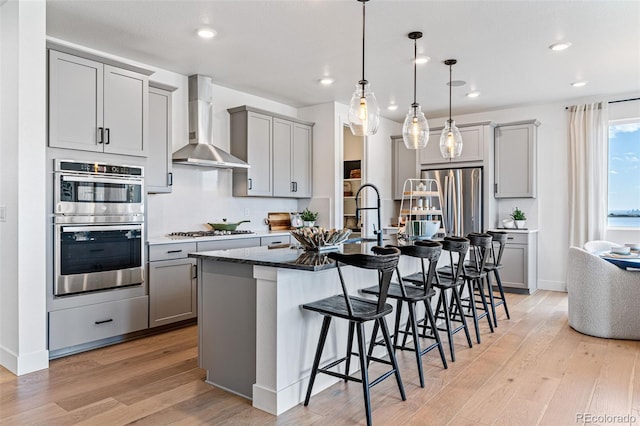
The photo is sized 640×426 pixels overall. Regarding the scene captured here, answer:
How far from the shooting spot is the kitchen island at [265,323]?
2.46 metres

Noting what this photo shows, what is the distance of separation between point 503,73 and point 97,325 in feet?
15.1

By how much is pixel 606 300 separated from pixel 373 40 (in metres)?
3.03

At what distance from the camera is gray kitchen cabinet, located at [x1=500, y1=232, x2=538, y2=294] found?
578cm

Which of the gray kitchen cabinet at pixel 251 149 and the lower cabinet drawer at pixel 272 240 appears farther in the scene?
the gray kitchen cabinet at pixel 251 149

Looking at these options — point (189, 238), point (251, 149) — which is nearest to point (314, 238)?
point (189, 238)

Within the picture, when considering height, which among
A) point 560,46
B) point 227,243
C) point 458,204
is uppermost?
point 560,46

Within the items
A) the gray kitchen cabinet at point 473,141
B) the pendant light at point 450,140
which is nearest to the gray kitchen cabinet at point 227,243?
the pendant light at point 450,140

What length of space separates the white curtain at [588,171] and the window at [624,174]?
0.19m

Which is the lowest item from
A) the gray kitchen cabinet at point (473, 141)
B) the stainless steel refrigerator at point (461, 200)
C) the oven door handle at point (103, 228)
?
the oven door handle at point (103, 228)

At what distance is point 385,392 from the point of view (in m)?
2.72

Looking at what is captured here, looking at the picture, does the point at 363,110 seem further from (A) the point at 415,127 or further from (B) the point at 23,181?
(B) the point at 23,181

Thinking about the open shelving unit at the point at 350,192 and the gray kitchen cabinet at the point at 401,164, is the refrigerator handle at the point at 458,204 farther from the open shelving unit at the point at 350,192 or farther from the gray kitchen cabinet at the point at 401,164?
the open shelving unit at the point at 350,192

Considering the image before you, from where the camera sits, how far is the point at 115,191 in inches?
145

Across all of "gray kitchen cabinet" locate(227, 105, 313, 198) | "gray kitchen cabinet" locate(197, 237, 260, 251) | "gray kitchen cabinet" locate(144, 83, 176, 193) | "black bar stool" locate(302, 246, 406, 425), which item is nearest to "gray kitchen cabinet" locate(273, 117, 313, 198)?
"gray kitchen cabinet" locate(227, 105, 313, 198)
